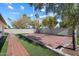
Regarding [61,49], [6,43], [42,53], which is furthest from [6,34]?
[61,49]

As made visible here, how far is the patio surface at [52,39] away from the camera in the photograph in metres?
2.36

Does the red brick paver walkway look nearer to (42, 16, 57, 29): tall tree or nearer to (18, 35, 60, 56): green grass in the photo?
(18, 35, 60, 56): green grass

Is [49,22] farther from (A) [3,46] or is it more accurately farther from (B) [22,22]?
(A) [3,46]

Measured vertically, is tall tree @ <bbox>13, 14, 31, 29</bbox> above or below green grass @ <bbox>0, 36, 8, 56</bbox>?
above

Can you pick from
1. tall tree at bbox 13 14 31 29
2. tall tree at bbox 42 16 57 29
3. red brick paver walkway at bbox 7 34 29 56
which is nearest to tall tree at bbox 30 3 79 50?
tall tree at bbox 42 16 57 29

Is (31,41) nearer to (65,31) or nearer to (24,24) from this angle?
(24,24)

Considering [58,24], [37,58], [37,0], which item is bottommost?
[37,58]

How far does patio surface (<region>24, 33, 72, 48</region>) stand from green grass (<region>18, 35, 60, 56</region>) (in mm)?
57

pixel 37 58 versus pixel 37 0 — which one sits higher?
pixel 37 0

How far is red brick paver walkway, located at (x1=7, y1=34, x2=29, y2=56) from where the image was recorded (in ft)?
7.63

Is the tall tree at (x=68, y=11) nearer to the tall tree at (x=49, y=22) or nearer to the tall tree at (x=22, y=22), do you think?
the tall tree at (x=49, y=22)

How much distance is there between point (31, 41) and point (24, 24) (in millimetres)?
190

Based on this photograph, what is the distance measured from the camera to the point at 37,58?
7.61ft

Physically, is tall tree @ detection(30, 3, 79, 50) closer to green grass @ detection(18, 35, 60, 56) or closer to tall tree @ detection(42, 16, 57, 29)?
tall tree @ detection(42, 16, 57, 29)
